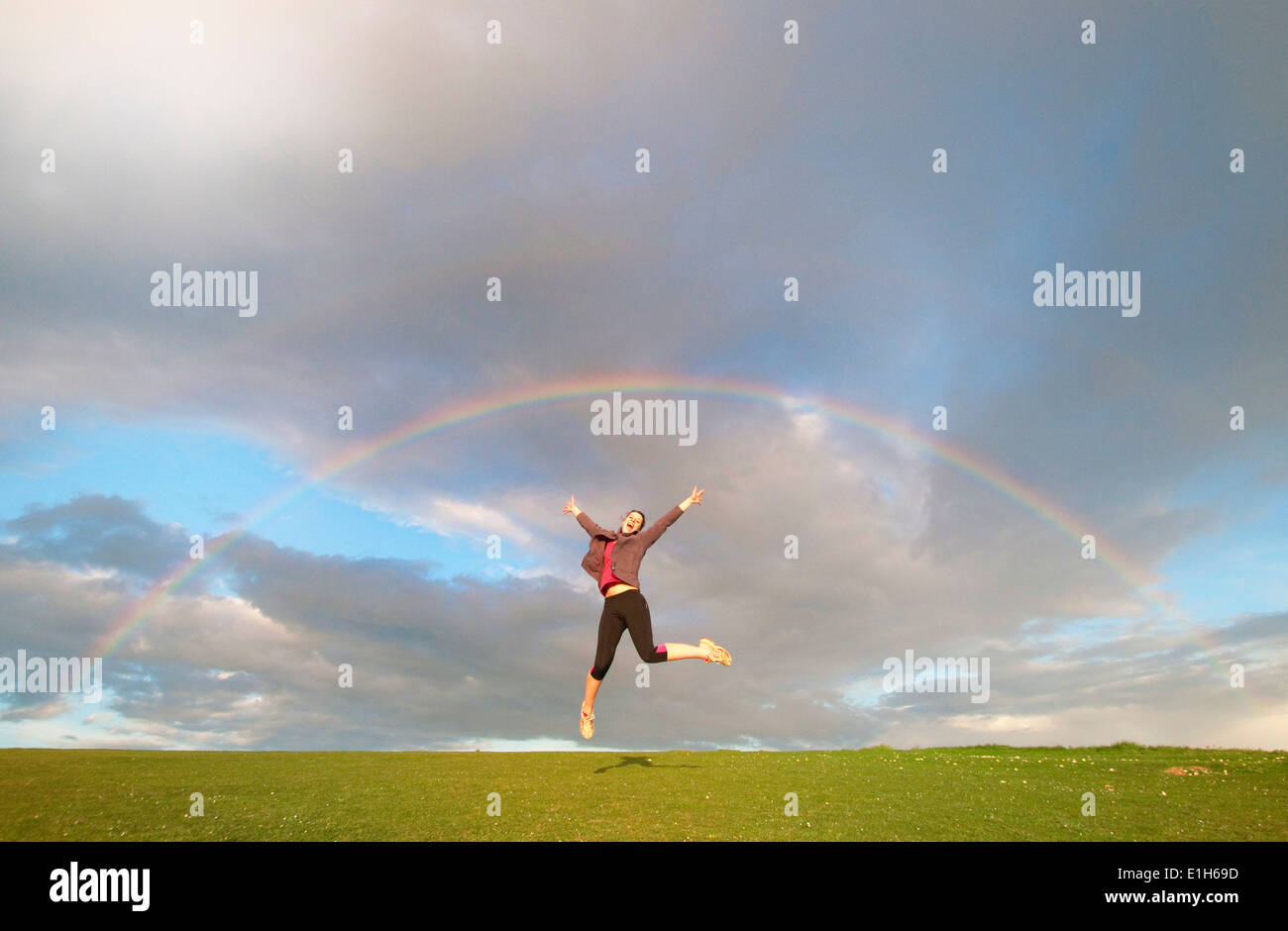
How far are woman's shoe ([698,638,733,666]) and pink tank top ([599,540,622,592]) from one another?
6.46 ft

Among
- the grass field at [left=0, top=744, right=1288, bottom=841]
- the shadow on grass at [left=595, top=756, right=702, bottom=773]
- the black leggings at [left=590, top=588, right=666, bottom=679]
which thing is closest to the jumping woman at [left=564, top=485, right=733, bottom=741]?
the black leggings at [left=590, top=588, right=666, bottom=679]

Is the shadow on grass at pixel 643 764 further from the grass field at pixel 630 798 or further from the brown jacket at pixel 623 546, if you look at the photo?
the brown jacket at pixel 623 546

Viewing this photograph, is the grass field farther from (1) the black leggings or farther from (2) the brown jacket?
(2) the brown jacket

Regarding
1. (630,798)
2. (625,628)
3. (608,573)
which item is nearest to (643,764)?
(630,798)

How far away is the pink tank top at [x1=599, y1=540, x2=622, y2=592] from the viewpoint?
14.8 meters

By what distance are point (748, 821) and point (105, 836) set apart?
936cm

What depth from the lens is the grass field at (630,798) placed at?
1217 cm

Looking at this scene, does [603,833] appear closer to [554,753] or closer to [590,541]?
[590,541]

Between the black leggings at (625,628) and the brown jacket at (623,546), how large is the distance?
1.17 ft

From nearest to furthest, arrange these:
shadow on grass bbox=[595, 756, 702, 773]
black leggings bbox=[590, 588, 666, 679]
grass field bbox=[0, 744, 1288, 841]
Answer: grass field bbox=[0, 744, 1288, 841] < black leggings bbox=[590, 588, 666, 679] < shadow on grass bbox=[595, 756, 702, 773]

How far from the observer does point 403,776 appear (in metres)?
18.1

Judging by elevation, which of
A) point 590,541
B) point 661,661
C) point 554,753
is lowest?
point 554,753

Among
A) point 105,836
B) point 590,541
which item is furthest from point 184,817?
point 590,541

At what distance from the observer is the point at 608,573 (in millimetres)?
14852
